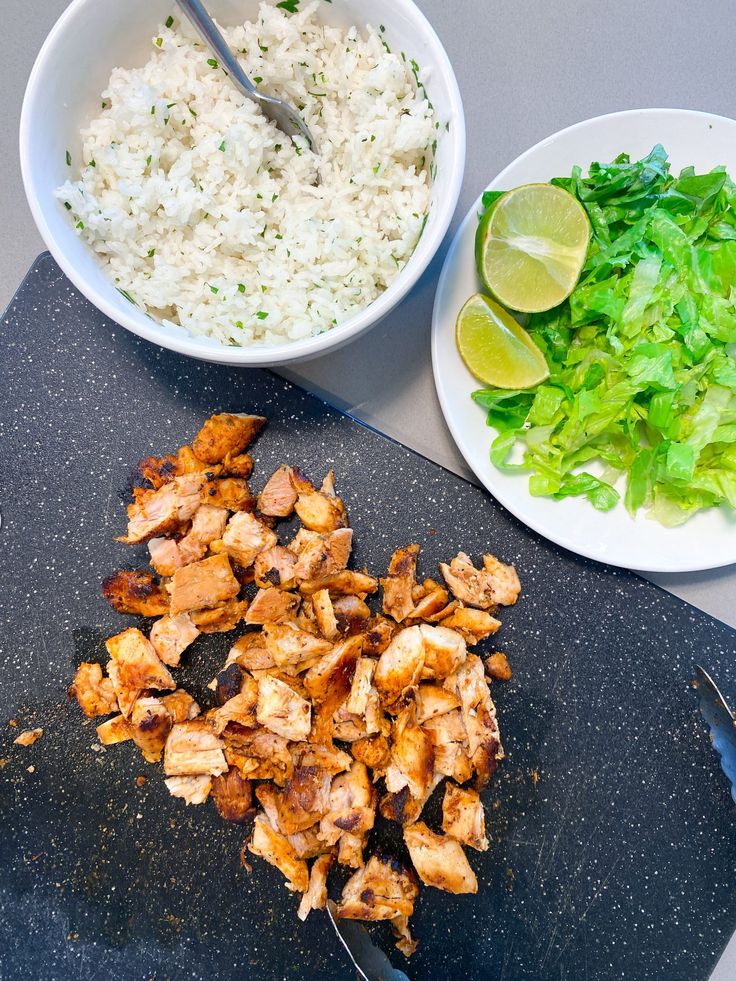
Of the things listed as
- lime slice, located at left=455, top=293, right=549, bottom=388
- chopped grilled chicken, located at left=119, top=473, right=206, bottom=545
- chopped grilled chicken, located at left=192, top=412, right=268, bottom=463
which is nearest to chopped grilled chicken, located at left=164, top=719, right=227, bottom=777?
chopped grilled chicken, located at left=119, top=473, right=206, bottom=545

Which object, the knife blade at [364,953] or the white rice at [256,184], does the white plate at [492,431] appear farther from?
the knife blade at [364,953]

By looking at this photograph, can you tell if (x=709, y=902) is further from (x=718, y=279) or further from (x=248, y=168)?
(x=248, y=168)

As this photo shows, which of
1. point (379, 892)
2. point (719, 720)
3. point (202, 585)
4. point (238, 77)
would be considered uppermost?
point (238, 77)

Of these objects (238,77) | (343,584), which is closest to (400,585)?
(343,584)

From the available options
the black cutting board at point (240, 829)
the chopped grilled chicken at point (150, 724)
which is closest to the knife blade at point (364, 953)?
the black cutting board at point (240, 829)

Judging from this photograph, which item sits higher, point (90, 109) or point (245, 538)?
point (90, 109)

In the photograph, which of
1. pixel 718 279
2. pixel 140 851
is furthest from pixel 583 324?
pixel 140 851

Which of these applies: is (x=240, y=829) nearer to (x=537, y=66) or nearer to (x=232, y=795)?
(x=232, y=795)
